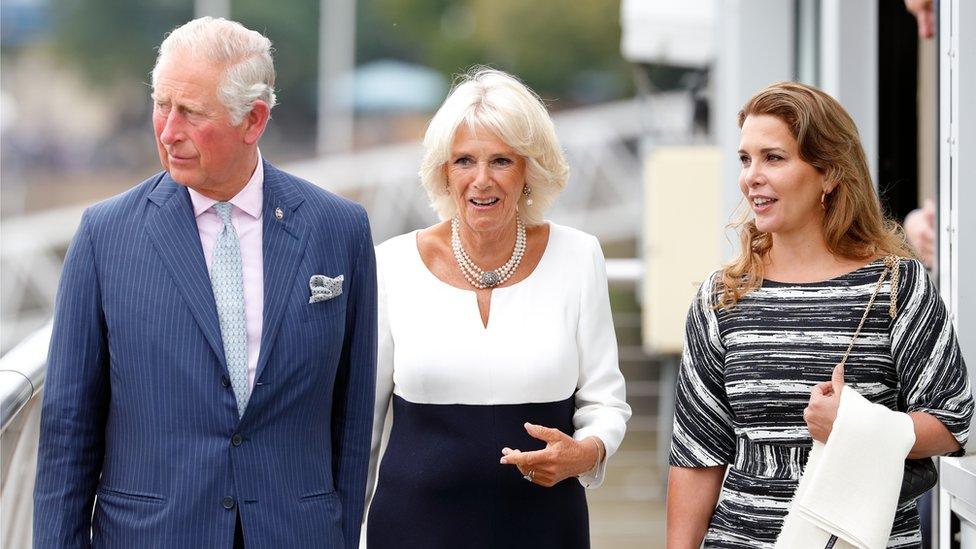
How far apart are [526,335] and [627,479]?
6541 mm

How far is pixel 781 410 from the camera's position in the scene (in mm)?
2221

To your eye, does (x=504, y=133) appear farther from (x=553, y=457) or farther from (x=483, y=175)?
(x=553, y=457)

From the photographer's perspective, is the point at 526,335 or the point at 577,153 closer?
the point at 526,335

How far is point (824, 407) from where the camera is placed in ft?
6.79

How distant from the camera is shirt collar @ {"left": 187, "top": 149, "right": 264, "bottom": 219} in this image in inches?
84.8

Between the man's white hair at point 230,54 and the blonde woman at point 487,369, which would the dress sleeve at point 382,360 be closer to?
the blonde woman at point 487,369

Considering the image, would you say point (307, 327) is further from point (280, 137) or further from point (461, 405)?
point (280, 137)

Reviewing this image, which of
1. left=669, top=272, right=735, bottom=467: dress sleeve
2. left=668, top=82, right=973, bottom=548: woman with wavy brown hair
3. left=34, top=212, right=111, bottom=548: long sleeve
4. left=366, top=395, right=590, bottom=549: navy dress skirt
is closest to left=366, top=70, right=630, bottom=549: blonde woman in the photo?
left=366, top=395, right=590, bottom=549: navy dress skirt

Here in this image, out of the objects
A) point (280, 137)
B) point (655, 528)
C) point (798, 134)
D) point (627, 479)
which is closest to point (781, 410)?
point (798, 134)

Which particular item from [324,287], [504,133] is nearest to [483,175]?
[504,133]

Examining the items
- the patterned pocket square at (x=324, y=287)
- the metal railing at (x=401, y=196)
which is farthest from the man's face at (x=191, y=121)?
the metal railing at (x=401, y=196)

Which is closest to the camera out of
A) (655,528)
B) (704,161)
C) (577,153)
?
(655,528)

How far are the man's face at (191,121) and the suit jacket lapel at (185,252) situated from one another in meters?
0.06

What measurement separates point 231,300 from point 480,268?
2.28ft
